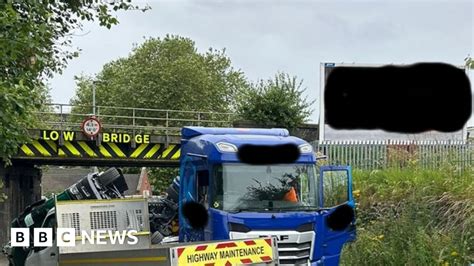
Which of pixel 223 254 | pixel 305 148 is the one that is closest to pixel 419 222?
pixel 305 148

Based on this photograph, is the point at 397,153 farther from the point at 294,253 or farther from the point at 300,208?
the point at 294,253

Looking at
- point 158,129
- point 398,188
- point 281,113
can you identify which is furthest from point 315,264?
point 158,129

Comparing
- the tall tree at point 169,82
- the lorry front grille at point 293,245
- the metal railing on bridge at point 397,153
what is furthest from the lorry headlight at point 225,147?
the tall tree at point 169,82

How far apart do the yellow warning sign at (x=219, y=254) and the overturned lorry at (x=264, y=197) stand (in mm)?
3984

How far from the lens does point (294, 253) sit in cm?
1169

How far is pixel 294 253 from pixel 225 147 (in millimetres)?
2138

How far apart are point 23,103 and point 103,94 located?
50208mm

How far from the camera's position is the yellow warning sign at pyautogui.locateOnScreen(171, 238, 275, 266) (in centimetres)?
682

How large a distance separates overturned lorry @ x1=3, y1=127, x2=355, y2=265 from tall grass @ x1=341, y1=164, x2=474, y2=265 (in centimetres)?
61

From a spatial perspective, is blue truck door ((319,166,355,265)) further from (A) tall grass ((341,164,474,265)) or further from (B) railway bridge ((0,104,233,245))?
(B) railway bridge ((0,104,233,245))

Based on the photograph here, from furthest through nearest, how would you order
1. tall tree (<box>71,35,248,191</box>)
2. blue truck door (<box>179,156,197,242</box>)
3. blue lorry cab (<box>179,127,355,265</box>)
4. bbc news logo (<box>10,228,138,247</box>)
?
tall tree (<box>71,35,248,191</box>) → blue truck door (<box>179,156,197,242</box>) → blue lorry cab (<box>179,127,355,265</box>) → bbc news logo (<box>10,228,138,247</box>)

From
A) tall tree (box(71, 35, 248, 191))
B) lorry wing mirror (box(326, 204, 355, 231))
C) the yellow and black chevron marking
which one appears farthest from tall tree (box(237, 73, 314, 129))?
tall tree (box(71, 35, 248, 191))

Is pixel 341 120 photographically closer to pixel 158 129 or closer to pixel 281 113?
pixel 281 113

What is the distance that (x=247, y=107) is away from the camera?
2461 centimetres
